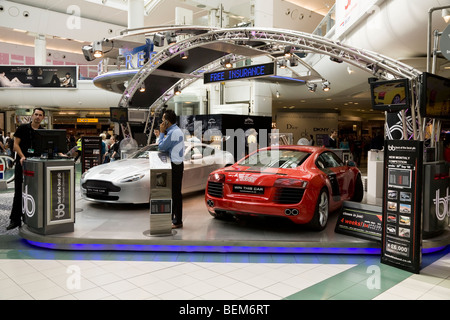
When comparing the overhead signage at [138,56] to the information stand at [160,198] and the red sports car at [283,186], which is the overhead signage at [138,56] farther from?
the information stand at [160,198]

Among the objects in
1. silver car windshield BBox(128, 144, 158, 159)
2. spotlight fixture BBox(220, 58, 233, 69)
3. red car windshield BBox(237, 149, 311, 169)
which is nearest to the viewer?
red car windshield BBox(237, 149, 311, 169)

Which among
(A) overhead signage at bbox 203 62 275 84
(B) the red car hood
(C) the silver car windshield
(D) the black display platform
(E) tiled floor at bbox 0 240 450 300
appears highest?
(A) overhead signage at bbox 203 62 275 84

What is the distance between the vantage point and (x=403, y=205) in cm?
411

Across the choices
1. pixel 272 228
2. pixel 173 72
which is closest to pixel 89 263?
pixel 272 228

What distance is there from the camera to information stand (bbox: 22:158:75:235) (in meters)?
4.79

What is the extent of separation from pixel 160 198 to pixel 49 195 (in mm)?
1386

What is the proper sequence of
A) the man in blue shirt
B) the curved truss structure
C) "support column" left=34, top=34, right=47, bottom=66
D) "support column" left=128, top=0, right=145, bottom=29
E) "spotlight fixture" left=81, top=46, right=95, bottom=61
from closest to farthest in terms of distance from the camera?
the man in blue shirt
the curved truss structure
"spotlight fixture" left=81, top=46, right=95, bottom=61
"support column" left=128, top=0, right=145, bottom=29
"support column" left=34, top=34, right=47, bottom=66

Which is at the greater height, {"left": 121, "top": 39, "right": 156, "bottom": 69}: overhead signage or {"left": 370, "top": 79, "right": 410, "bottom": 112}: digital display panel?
{"left": 121, "top": 39, "right": 156, "bottom": 69}: overhead signage

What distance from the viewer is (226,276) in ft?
12.8

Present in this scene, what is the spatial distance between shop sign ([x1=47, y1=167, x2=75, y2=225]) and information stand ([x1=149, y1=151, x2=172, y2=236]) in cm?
111

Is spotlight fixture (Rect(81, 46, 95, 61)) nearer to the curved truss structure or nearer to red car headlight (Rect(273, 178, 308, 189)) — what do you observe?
the curved truss structure

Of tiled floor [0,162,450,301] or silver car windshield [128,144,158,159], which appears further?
silver car windshield [128,144,158,159]

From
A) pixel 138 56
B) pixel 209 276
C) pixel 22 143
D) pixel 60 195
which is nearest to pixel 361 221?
pixel 209 276

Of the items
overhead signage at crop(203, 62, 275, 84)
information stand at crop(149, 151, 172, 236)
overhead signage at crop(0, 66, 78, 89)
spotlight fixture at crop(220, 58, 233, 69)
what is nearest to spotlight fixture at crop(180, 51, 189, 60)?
overhead signage at crop(203, 62, 275, 84)
